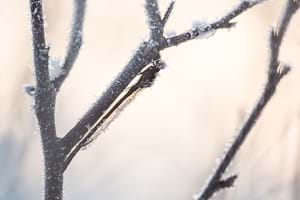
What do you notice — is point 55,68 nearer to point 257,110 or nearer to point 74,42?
point 74,42

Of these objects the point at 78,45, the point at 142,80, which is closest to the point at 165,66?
the point at 142,80

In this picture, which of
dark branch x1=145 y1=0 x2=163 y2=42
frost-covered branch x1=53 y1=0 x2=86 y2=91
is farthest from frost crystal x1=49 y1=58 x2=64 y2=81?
dark branch x1=145 y1=0 x2=163 y2=42

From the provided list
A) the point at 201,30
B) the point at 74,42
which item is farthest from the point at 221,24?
the point at 74,42

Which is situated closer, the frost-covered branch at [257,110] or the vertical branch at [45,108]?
the vertical branch at [45,108]

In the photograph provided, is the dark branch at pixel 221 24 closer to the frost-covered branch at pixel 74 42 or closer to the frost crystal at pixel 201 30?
the frost crystal at pixel 201 30

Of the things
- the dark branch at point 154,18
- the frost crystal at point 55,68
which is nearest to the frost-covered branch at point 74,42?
the frost crystal at point 55,68

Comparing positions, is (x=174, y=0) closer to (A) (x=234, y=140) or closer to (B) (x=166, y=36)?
(B) (x=166, y=36)
